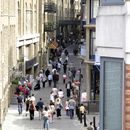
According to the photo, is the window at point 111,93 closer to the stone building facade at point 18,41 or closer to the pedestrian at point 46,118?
the pedestrian at point 46,118

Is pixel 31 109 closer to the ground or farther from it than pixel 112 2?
closer to the ground

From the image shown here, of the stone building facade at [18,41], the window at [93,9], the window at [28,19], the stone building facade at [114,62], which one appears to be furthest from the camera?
the window at [28,19]

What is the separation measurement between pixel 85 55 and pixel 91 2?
10.3 ft

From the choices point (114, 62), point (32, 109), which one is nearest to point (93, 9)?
point (32, 109)

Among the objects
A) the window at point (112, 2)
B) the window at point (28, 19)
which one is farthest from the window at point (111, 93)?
the window at point (28, 19)

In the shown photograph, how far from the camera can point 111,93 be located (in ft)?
23.1

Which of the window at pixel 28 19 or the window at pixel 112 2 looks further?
the window at pixel 28 19

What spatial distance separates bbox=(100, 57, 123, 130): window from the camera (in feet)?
22.5

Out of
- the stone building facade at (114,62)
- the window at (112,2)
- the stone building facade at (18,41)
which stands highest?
the window at (112,2)

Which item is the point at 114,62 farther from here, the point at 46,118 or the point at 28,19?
the point at 28,19

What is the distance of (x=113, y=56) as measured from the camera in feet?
22.5

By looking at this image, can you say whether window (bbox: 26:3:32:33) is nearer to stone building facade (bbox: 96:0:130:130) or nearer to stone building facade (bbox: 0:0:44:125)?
stone building facade (bbox: 0:0:44:125)

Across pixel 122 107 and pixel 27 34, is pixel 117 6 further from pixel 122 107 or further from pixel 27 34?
pixel 27 34

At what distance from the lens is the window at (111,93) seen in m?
6.87
